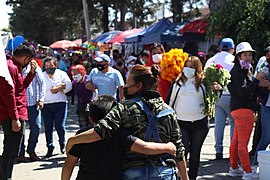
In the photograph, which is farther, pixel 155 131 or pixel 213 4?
pixel 213 4

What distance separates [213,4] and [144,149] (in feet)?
42.1

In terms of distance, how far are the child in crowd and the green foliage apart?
8.39 m

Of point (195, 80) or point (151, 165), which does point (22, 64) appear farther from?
point (151, 165)

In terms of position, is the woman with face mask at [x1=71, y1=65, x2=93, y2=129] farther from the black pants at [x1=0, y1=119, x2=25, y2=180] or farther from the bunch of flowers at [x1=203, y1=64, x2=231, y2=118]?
the bunch of flowers at [x1=203, y1=64, x2=231, y2=118]

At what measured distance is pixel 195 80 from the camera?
557 centimetres

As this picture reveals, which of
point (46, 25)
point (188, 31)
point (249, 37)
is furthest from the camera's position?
point (46, 25)

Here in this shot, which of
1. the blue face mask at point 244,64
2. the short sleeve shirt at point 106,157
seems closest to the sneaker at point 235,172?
the blue face mask at point 244,64

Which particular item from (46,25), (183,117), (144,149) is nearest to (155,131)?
(144,149)

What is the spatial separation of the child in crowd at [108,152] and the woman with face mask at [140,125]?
6 centimetres

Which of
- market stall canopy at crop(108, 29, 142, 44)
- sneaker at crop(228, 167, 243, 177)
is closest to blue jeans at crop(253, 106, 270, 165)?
sneaker at crop(228, 167, 243, 177)

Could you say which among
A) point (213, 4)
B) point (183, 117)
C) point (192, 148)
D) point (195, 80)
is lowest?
point (192, 148)

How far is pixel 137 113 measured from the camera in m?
3.31

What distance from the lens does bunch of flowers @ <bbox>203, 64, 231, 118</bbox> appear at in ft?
18.2

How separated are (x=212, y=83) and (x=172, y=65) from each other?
20.6 inches
